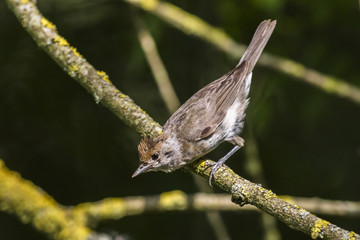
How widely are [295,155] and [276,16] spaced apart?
1467mm

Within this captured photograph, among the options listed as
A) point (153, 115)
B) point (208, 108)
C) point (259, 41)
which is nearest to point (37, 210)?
point (208, 108)

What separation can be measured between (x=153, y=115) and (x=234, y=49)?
1.14m

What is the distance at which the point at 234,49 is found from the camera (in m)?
5.31

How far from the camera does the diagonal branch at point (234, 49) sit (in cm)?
491

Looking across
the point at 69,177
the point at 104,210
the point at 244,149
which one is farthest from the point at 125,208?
the point at 244,149

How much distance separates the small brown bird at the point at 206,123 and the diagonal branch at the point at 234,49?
0.30 m

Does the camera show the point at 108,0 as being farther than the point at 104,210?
Yes

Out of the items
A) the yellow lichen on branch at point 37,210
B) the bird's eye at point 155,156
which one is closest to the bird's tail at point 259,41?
the bird's eye at point 155,156

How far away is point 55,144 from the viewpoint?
5238 millimetres

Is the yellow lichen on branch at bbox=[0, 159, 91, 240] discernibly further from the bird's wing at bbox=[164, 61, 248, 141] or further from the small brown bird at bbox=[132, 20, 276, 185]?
the bird's wing at bbox=[164, 61, 248, 141]

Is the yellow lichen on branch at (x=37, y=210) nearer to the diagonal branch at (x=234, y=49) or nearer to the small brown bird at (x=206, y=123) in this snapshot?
the small brown bird at (x=206, y=123)

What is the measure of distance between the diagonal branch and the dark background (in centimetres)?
14

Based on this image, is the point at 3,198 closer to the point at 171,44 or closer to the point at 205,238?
the point at 205,238

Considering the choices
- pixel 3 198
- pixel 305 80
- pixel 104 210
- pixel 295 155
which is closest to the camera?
pixel 3 198
